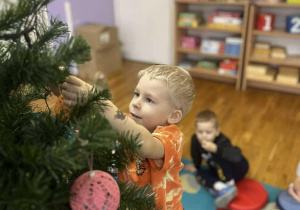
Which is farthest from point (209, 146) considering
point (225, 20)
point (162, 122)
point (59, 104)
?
point (225, 20)

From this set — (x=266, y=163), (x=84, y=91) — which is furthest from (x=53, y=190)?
(x=266, y=163)

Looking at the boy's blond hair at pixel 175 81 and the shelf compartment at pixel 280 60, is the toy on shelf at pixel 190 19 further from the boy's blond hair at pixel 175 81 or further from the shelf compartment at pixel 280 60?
the boy's blond hair at pixel 175 81

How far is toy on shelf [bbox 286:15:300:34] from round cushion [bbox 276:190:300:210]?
1.96 metres

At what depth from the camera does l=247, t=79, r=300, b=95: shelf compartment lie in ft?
10.9

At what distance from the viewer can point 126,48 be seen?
4.53m

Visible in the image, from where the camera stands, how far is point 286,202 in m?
1.68

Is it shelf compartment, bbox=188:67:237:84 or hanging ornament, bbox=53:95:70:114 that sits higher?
hanging ornament, bbox=53:95:70:114

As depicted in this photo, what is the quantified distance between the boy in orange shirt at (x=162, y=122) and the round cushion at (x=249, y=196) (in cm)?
108

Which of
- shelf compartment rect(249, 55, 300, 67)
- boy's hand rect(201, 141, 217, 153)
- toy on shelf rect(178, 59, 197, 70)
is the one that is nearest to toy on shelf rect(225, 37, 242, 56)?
shelf compartment rect(249, 55, 300, 67)

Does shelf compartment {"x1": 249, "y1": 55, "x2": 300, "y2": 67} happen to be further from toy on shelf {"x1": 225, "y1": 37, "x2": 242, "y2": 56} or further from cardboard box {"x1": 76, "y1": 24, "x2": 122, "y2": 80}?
cardboard box {"x1": 76, "y1": 24, "x2": 122, "y2": 80}

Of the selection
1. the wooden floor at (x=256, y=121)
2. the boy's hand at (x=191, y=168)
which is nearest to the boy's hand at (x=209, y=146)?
the boy's hand at (x=191, y=168)

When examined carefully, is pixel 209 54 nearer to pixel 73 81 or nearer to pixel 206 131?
pixel 206 131

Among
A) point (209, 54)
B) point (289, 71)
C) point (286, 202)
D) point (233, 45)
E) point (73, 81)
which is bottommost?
point (286, 202)

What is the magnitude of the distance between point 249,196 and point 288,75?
188cm
